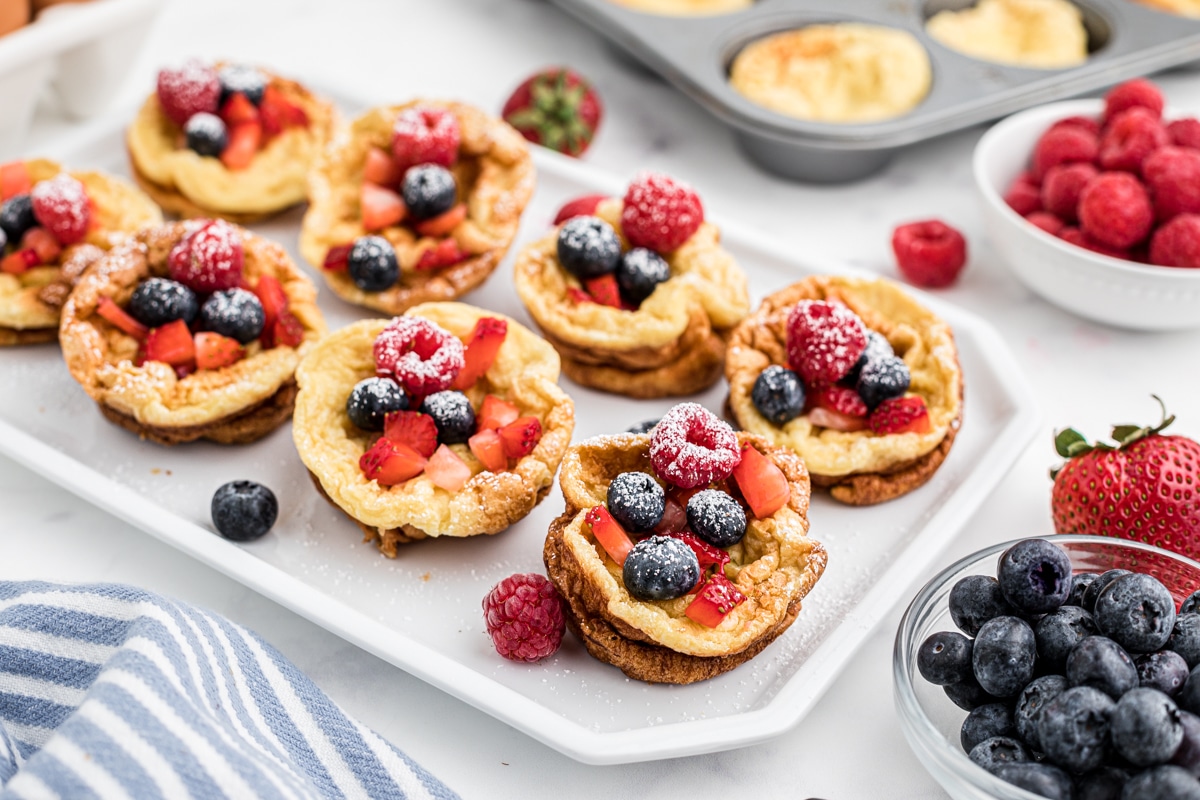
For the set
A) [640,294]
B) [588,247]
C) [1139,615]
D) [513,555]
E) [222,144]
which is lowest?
[513,555]

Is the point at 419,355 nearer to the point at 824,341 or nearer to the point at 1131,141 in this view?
the point at 824,341

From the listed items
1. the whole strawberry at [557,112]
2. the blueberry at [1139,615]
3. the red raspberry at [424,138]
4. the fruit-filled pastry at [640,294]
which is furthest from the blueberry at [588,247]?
the blueberry at [1139,615]

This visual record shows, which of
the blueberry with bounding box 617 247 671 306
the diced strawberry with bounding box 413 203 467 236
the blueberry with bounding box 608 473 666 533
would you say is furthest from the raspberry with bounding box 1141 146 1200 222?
the diced strawberry with bounding box 413 203 467 236

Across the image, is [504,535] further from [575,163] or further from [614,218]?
[575,163]

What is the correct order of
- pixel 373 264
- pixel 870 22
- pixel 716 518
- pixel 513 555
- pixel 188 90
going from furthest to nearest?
pixel 870 22, pixel 188 90, pixel 373 264, pixel 513 555, pixel 716 518

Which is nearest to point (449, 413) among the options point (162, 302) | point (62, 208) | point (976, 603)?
point (162, 302)

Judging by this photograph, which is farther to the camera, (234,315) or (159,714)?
(234,315)
